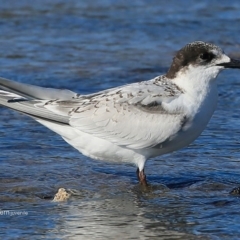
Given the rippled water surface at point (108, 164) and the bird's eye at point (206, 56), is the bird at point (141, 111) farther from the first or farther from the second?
the rippled water surface at point (108, 164)

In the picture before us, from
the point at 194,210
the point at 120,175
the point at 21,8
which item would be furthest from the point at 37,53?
the point at 194,210

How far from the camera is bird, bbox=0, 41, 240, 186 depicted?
21.6 ft

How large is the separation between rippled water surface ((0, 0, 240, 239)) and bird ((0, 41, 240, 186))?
307 mm

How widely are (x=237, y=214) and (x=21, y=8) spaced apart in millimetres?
9203

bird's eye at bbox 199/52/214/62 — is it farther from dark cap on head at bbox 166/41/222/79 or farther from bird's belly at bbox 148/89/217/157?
bird's belly at bbox 148/89/217/157

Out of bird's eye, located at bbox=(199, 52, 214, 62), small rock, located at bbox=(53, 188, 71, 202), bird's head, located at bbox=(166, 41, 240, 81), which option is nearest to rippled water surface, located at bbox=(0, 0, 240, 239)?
small rock, located at bbox=(53, 188, 71, 202)

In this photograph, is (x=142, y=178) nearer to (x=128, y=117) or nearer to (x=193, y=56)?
(x=128, y=117)

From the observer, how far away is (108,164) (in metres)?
7.34

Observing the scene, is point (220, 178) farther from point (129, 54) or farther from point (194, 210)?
point (129, 54)

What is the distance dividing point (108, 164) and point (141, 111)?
860 millimetres

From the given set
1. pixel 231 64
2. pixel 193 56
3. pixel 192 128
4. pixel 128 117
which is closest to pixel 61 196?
pixel 128 117

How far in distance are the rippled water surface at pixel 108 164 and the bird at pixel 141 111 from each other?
1.01ft

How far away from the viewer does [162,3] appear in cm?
1469

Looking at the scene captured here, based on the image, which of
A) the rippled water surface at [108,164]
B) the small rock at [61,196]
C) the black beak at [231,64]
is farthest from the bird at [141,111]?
the small rock at [61,196]
